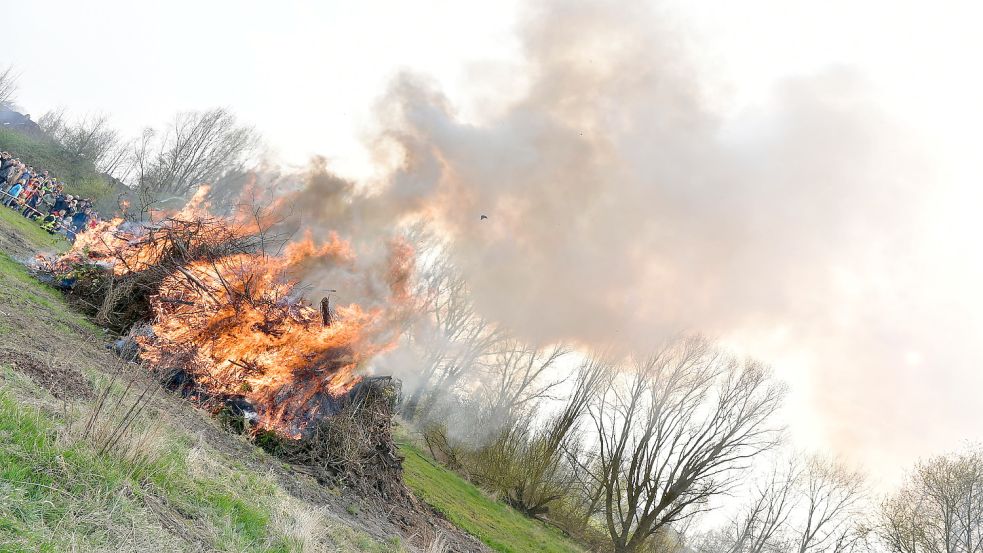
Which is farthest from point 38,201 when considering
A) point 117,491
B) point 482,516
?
point 117,491

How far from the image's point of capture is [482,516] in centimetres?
1695

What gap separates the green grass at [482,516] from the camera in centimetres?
1365

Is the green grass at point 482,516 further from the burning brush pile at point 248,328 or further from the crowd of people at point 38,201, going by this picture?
the crowd of people at point 38,201

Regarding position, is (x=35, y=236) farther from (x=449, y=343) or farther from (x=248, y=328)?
(x=449, y=343)

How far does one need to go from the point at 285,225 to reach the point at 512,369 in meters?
24.0

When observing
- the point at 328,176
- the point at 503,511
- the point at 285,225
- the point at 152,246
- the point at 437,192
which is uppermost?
the point at 437,192

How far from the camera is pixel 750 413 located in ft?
76.3

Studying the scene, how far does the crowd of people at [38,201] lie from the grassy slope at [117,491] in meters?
17.0

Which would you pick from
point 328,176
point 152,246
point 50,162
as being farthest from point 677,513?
point 50,162

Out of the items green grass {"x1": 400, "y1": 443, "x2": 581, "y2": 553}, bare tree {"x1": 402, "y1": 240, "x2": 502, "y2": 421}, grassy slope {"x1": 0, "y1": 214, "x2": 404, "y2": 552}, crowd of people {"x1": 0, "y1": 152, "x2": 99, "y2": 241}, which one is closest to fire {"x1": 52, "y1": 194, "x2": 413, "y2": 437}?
grassy slope {"x1": 0, "y1": 214, "x2": 404, "y2": 552}

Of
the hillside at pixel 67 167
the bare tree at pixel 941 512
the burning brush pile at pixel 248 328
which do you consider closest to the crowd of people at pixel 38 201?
the burning brush pile at pixel 248 328

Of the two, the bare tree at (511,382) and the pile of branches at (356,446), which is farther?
the bare tree at (511,382)

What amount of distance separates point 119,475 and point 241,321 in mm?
6005

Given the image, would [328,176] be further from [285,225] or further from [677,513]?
[677,513]
